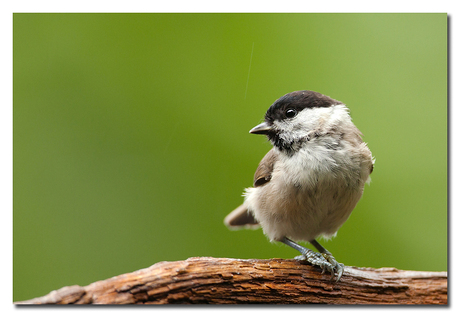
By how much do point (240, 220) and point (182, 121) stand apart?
0.67 meters

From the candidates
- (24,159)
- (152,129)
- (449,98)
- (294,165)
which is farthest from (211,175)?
(449,98)

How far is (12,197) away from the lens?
1.86 metres

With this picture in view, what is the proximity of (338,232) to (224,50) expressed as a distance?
47.2 inches

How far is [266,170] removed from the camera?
1.88 m

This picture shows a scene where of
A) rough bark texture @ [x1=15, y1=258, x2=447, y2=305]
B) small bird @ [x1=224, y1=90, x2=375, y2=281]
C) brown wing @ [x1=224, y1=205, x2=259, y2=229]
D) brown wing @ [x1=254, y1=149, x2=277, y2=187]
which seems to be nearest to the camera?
rough bark texture @ [x1=15, y1=258, x2=447, y2=305]

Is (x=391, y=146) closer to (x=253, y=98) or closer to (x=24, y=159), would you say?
(x=253, y=98)

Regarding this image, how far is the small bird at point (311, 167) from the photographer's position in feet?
5.55

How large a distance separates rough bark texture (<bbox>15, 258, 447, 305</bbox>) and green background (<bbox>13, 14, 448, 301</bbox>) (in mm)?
238

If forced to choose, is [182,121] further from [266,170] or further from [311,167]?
[311,167]

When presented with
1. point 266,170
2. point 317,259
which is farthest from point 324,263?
point 266,170

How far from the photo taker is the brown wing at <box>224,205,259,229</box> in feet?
7.23

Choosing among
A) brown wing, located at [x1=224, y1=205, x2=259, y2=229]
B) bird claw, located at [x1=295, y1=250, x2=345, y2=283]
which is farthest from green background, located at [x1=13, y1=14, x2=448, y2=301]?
bird claw, located at [x1=295, y1=250, x2=345, y2=283]

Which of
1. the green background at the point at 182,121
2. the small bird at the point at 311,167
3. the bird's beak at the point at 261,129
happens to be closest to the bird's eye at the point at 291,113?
the small bird at the point at 311,167

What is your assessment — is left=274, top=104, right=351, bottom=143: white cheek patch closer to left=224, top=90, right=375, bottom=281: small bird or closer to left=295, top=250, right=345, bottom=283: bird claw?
left=224, top=90, right=375, bottom=281: small bird
